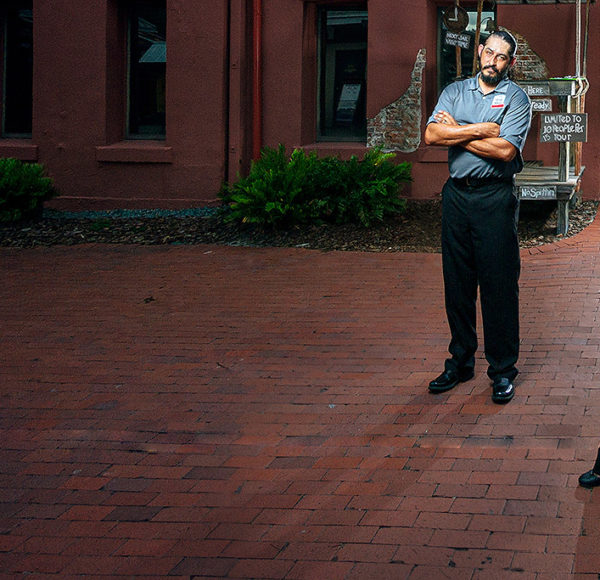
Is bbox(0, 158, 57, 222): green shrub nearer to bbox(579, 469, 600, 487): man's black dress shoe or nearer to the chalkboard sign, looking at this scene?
the chalkboard sign

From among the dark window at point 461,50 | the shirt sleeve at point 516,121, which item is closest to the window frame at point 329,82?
the dark window at point 461,50

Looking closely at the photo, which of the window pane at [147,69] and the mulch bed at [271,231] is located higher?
the window pane at [147,69]

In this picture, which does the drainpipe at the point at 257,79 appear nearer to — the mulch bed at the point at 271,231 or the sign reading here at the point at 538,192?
the mulch bed at the point at 271,231

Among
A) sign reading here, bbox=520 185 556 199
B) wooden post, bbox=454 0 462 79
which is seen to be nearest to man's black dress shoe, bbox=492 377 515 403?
sign reading here, bbox=520 185 556 199

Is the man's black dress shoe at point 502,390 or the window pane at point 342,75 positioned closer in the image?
the man's black dress shoe at point 502,390

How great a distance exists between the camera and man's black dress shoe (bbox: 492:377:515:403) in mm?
5590

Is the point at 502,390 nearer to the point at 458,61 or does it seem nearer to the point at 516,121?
the point at 516,121

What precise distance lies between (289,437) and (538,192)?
6.14 metres

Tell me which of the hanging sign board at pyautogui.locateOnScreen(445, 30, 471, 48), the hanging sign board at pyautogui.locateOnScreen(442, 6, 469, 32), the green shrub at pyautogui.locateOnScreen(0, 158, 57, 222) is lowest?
the green shrub at pyautogui.locateOnScreen(0, 158, 57, 222)

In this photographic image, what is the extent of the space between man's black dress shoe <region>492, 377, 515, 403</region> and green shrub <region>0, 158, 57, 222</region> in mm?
8533

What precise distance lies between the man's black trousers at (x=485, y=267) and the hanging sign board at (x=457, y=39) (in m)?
6.94

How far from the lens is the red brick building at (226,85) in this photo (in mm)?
13312

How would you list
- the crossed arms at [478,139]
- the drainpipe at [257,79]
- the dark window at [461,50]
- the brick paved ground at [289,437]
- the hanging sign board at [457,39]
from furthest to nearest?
the drainpipe at [257,79] → the dark window at [461,50] → the hanging sign board at [457,39] → the crossed arms at [478,139] → the brick paved ground at [289,437]

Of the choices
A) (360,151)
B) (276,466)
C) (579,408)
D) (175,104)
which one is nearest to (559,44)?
(360,151)
